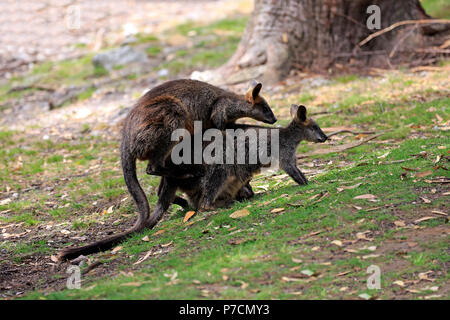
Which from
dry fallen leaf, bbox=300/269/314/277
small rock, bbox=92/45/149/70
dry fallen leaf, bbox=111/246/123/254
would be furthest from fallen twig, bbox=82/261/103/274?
small rock, bbox=92/45/149/70

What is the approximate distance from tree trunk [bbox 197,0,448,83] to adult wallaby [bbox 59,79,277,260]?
4156 millimetres

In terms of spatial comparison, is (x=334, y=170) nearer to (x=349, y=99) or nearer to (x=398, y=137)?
(x=398, y=137)

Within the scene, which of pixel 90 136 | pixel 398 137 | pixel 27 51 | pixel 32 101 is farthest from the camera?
pixel 27 51

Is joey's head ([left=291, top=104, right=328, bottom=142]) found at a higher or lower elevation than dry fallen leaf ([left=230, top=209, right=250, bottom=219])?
higher

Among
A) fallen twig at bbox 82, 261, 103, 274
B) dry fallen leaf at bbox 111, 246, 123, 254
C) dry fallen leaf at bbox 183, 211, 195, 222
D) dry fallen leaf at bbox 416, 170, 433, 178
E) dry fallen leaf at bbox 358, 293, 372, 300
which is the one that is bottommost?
dry fallen leaf at bbox 111, 246, 123, 254

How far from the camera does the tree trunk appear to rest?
11.8 m

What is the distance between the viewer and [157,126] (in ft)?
22.1

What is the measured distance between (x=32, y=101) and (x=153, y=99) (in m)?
7.97

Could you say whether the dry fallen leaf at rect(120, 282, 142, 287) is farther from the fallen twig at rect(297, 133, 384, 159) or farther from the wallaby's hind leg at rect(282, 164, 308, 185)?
the fallen twig at rect(297, 133, 384, 159)

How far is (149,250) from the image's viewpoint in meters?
6.02

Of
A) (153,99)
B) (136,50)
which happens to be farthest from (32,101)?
(153,99)

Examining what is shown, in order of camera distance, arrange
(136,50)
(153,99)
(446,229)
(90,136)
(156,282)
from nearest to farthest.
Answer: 1. (156,282)
2. (446,229)
3. (153,99)
4. (90,136)
5. (136,50)

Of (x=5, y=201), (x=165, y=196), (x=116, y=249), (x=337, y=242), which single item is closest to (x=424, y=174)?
(x=337, y=242)

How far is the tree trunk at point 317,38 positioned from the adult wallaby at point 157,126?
13.6 feet
